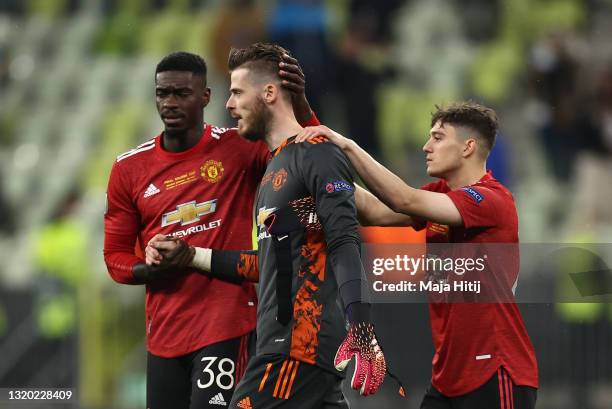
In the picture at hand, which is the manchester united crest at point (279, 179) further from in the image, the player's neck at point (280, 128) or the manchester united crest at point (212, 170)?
the manchester united crest at point (212, 170)

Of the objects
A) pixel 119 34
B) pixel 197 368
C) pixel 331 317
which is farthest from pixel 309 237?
pixel 119 34

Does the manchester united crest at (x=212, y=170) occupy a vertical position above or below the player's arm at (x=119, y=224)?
above

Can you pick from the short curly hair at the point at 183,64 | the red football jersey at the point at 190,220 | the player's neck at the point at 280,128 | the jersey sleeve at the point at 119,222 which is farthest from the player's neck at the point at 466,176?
the jersey sleeve at the point at 119,222

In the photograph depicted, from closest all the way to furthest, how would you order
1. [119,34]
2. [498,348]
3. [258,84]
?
[258,84], [498,348], [119,34]

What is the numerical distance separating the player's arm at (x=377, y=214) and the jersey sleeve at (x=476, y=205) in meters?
0.42

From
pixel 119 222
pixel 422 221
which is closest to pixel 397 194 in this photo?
pixel 422 221

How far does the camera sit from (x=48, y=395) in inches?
317

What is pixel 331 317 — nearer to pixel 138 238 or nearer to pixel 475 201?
pixel 475 201

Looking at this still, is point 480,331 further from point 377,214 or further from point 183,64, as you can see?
point 183,64

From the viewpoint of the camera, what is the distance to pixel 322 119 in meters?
11.4

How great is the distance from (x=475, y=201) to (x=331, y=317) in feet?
3.68

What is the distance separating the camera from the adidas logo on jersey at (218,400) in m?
5.16

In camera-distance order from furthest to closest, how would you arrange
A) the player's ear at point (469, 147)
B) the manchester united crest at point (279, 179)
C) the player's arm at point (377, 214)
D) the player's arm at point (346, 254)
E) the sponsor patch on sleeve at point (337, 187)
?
the player's arm at point (377, 214)
the player's ear at point (469, 147)
the manchester united crest at point (279, 179)
the sponsor patch on sleeve at point (337, 187)
the player's arm at point (346, 254)

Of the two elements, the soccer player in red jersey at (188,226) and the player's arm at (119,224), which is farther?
the player's arm at (119,224)
